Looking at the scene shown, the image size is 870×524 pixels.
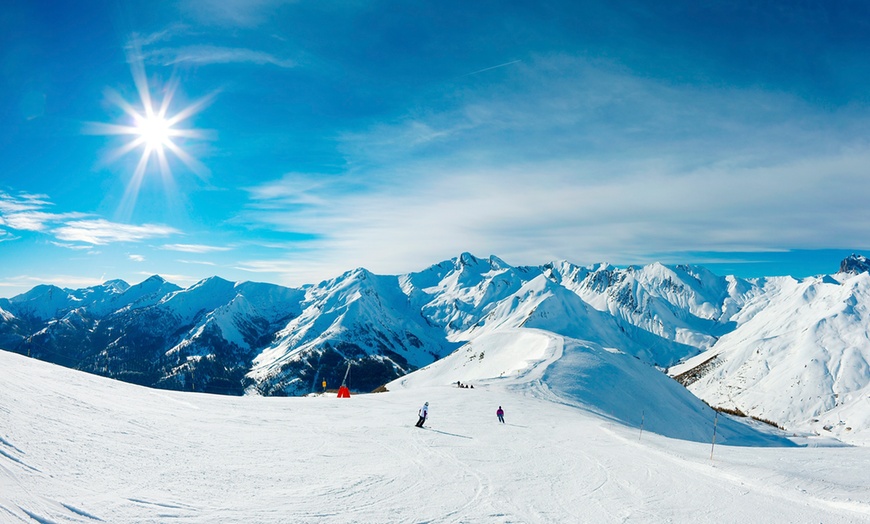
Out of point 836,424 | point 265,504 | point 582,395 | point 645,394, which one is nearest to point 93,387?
point 265,504

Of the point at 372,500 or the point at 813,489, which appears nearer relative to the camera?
the point at 372,500

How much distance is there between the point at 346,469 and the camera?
43.7ft

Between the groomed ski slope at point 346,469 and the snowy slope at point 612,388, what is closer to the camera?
the groomed ski slope at point 346,469

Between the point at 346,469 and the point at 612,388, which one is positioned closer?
the point at 346,469

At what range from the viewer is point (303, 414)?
76.1ft

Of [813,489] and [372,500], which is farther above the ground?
[813,489]

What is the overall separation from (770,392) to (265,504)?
240 m

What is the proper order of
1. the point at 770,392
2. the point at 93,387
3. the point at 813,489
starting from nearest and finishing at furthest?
the point at 813,489, the point at 93,387, the point at 770,392

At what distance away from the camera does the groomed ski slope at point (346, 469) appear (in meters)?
9.70

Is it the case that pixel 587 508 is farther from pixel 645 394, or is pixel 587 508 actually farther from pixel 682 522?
pixel 645 394

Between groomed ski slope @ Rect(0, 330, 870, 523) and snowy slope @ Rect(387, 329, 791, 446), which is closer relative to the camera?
groomed ski slope @ Rect(0, 330, 870, 523)

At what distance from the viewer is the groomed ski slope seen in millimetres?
9695

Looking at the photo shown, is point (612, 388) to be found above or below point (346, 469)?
above

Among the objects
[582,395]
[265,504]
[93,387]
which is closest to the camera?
[265,504]
